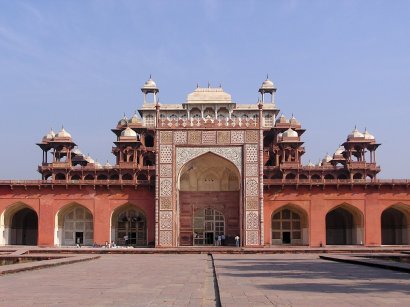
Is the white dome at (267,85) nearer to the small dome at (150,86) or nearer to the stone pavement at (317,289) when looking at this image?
the small dome at (150,86)

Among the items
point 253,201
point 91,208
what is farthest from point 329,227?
point 91,208

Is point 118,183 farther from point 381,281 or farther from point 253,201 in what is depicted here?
point 381,281

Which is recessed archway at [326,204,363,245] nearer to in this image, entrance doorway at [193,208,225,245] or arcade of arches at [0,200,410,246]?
arcade of arches at [0,200,410,246]

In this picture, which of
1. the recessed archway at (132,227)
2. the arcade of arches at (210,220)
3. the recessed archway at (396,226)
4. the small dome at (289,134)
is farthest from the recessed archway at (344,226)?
the recessed archway at (132,227)

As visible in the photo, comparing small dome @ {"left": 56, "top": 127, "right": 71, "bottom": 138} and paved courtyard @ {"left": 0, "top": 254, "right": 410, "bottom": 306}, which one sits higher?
small dome @ {"left": 56, "top": 127, "right": 71, "bottom": 138}

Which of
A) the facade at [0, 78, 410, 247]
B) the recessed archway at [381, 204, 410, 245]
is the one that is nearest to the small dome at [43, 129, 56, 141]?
the facade at [0, 78, 410, 247]

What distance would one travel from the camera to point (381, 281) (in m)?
8.39

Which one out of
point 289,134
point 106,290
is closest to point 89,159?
point 289,134

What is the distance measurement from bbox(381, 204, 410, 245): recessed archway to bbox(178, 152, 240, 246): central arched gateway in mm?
7460

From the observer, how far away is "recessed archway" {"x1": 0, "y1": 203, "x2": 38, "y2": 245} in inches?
1070

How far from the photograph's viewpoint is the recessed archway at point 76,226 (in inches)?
1093

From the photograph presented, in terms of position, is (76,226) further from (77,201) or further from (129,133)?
(129,133)

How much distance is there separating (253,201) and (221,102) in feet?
33.6

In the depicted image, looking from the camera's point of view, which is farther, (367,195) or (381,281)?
(367,195)
